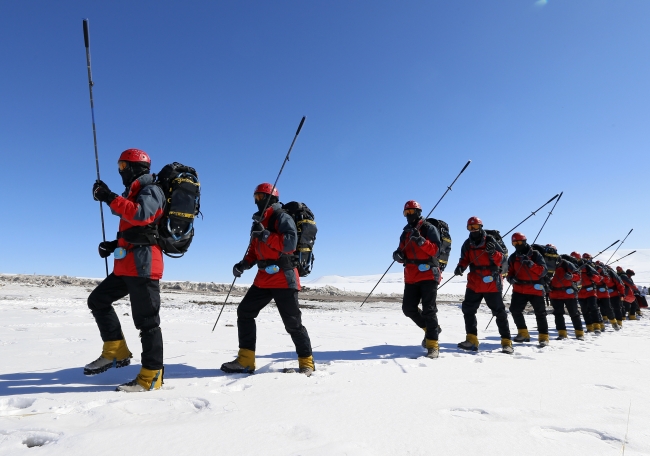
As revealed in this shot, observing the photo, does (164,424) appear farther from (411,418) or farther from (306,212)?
(306,212)

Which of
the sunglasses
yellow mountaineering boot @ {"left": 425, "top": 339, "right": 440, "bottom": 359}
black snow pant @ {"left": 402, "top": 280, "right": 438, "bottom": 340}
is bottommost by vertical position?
yellow mountaineering boot @ {"left": 425, "top": 339, "right": 440, "bottom": 359}

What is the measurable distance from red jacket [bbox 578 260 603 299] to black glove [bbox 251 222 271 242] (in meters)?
12.2

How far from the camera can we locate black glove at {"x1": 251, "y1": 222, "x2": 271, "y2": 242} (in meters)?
4.39

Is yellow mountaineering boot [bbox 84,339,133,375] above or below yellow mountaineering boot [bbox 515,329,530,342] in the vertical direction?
above

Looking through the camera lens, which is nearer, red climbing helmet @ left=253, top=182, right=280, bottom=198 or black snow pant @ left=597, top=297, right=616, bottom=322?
red climbing helmet @ left=253, top=182, right=280, bottom=198

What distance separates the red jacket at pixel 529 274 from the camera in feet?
28.1

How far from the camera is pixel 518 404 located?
3.09 m

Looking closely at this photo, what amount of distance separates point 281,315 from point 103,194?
7.65ft

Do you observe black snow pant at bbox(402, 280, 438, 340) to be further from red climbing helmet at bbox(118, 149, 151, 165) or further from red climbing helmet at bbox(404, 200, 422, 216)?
red climbing helmet at bbox(118, 149, 151, 165)

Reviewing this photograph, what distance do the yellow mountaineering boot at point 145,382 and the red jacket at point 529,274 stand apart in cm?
794

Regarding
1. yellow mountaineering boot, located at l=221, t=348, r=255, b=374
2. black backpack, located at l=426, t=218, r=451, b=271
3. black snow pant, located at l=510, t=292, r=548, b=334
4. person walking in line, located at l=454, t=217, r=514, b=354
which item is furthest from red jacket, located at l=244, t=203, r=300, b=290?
black snow pant, located at l=510, t=292, r=548, b=334

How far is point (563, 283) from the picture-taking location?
10.2 metres

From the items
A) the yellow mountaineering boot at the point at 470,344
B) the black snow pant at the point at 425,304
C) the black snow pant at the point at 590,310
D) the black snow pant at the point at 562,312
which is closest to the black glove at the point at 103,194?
the black snow pant at the point at 425,304

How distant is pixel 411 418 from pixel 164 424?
5.62 ft
